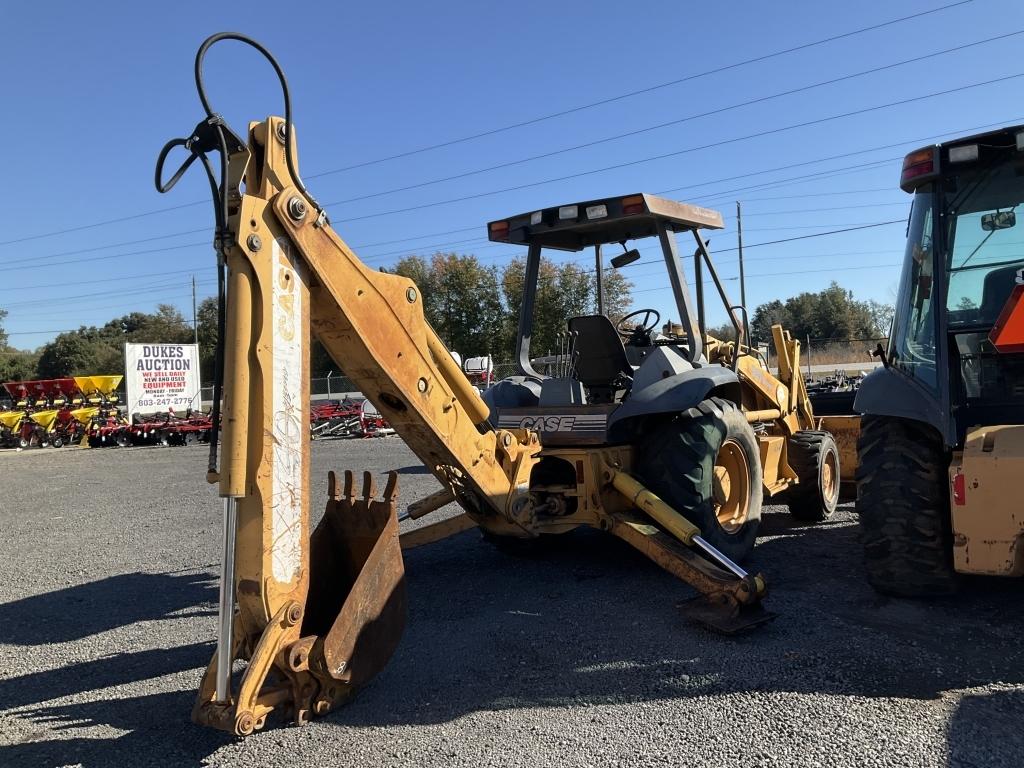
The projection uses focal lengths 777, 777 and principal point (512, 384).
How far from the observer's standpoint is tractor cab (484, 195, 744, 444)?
5.27m

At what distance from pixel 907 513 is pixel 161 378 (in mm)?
29235

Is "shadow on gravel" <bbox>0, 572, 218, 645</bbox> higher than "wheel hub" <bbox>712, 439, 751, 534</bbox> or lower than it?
lower

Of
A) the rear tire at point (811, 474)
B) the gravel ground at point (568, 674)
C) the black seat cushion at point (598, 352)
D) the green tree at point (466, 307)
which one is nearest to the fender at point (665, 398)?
the black seat cushion at point (598, 352)

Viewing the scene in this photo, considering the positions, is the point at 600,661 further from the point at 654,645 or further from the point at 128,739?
the point at 128,739

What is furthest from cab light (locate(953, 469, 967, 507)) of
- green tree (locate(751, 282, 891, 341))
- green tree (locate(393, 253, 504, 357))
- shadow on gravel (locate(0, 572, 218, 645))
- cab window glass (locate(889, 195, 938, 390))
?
green tree (locate(751, 282, 891, 341))

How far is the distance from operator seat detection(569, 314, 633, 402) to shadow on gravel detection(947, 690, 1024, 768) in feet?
10.6

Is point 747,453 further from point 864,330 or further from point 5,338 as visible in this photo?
point 5,338

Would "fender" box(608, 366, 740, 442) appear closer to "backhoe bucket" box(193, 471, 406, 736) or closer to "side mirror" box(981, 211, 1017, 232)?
"side mirror" box(981, 211, 1017, 232)

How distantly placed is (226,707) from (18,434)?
27695 millimetres

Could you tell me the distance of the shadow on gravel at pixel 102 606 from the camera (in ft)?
15.7

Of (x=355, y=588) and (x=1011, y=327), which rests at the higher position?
(x=1011, y=327)

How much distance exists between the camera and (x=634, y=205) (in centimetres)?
529

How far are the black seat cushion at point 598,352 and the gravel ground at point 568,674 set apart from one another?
1397mm

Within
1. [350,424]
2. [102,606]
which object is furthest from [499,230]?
[350,424]
